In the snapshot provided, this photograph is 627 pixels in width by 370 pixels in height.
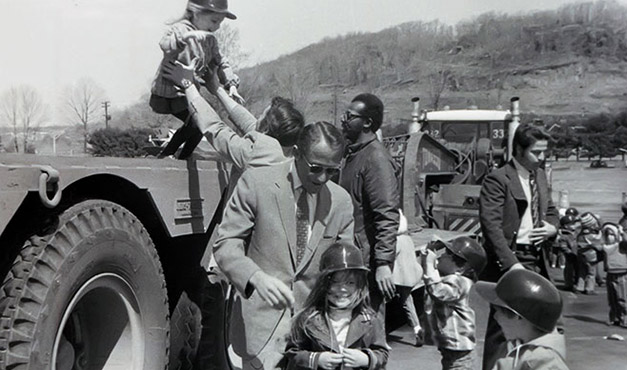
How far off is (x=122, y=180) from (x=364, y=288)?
1.07 metres

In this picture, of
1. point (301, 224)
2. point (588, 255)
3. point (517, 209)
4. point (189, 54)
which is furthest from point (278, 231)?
point (588, 255)

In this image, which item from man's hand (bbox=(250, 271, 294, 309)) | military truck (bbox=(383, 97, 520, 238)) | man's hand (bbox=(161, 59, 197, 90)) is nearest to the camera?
man's hand (bbox=(250, 271, 294, 309))

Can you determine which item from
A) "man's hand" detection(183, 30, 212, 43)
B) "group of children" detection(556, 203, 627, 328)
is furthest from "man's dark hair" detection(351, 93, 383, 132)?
"group of children" detection(556, 203, 627, 328)

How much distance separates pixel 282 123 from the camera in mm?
3523

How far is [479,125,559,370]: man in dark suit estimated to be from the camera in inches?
137

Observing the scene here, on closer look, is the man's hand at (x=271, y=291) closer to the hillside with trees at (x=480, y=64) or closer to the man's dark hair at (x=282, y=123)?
the man's dark hair at (x=282, y=123)

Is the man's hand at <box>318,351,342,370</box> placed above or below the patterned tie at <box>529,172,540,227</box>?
below

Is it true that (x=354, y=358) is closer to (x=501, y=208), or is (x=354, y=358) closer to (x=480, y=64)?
(x=501, y=208)

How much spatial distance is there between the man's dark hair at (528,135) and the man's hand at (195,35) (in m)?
1.48

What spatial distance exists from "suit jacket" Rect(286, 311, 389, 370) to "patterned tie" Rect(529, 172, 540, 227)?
123 centimetres

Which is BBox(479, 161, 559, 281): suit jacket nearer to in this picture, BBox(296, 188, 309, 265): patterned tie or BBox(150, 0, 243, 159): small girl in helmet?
BBox(296, 188, 309, 265): patterned tie

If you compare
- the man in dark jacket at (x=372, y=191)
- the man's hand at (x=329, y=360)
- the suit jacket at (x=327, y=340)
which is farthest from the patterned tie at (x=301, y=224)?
the man in dark jacket at (x=372, y=191)

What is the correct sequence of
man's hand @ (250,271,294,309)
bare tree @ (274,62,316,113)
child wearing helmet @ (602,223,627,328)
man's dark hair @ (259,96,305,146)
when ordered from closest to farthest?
man's hand @ (250,271,294,309)
man's dark hair @ (259,96,305,146)
bare tree @ (274,62,316,113)
child wearing helmet @ (602,223,627,328)

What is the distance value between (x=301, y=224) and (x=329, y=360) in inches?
23.3
